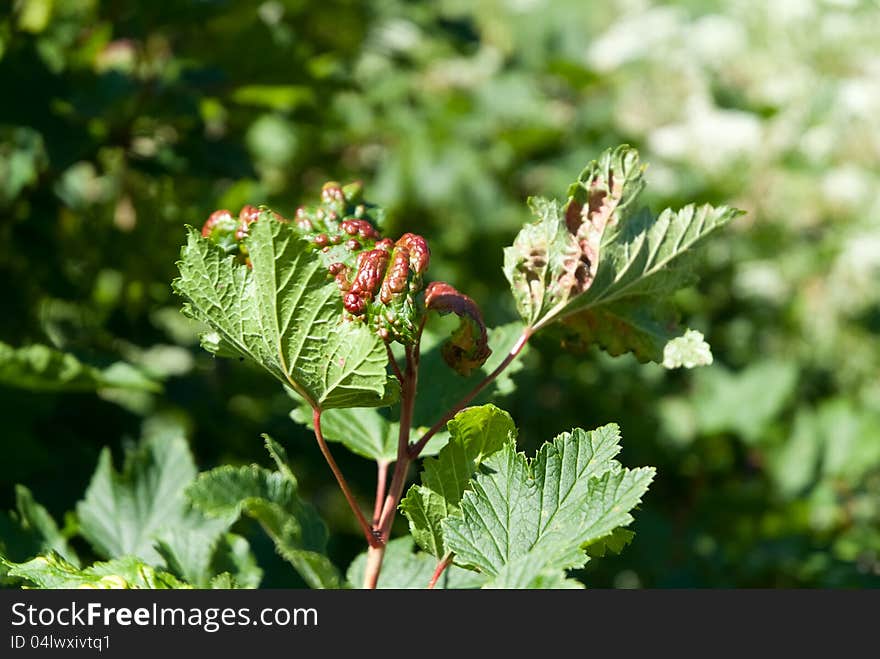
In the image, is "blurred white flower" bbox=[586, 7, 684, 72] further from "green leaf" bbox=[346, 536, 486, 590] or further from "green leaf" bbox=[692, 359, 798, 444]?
"green leaf" bbox=[346, 536, 486, 590]

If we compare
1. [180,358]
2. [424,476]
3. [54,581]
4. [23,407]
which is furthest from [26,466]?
[180,358]

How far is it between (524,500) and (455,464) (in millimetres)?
51

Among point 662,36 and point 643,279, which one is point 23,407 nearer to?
point 643,279

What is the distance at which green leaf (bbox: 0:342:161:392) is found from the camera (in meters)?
0.90

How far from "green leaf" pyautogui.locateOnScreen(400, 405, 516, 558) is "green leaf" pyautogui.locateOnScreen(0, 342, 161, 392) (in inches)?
15.4

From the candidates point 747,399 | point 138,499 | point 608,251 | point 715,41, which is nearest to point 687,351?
point 608,251

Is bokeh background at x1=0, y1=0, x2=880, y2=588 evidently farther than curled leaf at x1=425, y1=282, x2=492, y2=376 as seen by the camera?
Yes

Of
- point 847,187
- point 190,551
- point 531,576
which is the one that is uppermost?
point 847,187

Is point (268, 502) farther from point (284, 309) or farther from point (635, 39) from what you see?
point (635, 39)

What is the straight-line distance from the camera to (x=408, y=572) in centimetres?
76

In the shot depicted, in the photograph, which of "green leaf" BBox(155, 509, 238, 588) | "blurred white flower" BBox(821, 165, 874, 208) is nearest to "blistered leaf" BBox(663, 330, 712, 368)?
"green leaf" BBox(155, 509, 238, 588)

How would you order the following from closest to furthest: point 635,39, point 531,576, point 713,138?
point 531,576 → point 713,138 → point 635,39

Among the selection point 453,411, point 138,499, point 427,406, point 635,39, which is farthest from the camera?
point 635,39

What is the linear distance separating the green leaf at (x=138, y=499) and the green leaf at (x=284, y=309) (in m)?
0.31
